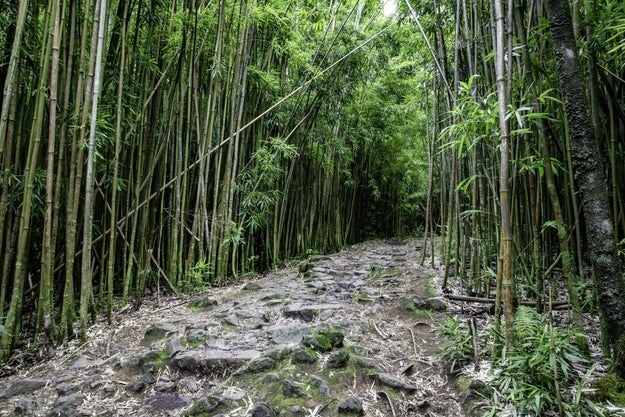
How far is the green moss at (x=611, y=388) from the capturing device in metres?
1.33

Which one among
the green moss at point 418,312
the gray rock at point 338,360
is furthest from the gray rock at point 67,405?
the green moss at point 418,312

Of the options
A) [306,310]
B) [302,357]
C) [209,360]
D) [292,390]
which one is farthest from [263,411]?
[306,310]

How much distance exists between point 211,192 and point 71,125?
1737 mm

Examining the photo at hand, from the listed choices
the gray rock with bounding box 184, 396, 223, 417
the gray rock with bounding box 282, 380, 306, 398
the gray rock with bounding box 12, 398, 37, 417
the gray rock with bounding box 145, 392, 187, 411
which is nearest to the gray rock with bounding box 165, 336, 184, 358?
the gray rock with bounding box 145, 392, 187, 411

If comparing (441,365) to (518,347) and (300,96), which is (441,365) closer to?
(518,347)

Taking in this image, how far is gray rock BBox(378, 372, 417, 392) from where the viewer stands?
1781mm

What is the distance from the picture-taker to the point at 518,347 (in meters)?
1.57

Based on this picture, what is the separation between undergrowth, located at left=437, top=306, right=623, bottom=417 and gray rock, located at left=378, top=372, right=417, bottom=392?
1.13 ft

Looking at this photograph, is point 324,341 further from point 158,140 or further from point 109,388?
point 158,140

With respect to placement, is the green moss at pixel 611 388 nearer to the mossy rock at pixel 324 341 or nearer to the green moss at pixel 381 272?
the mossy rock at pixel 324 341

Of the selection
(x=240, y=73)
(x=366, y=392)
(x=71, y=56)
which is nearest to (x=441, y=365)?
(x=366, y=392)

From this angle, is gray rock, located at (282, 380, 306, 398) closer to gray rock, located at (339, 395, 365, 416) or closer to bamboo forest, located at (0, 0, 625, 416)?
gray rock, located at (339, 395, 365, 416)

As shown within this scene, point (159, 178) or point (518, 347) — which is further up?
point (159, 178)

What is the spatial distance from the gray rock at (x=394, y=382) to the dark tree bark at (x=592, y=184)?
2.55ft
